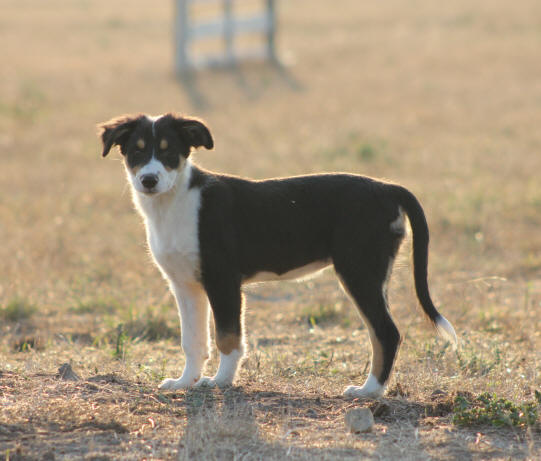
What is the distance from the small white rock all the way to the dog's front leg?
1.24 m

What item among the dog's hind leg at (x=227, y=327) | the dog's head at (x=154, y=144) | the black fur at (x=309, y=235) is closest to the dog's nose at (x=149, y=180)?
the dog's head at (x=154, y=144)

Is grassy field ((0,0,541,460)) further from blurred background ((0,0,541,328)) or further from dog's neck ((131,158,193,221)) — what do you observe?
dog's neck ((131,158,193,221))

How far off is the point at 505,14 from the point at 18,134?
21.1 meters

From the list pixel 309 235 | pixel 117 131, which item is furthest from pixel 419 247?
pixel 117 131

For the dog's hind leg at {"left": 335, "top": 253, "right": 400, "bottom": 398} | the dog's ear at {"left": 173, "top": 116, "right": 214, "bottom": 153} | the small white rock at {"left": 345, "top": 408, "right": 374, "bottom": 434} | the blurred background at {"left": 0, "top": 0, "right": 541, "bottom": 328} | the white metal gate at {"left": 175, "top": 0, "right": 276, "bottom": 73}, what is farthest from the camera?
the white metal gate at {"left": 175, "top": 0, "right": 276, "bottom": 73}

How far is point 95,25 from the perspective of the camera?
107ft

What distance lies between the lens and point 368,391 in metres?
5.05

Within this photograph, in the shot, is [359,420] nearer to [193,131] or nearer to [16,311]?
[193,131]

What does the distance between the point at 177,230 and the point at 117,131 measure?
0.70m

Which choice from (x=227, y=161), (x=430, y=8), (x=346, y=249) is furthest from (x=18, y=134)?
(x=430, y=8)

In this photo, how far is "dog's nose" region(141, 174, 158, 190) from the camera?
15.9 ft

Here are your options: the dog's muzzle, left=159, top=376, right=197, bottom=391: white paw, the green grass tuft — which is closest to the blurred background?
the green grass tuft

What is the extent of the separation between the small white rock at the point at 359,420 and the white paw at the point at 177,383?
48.0 inches

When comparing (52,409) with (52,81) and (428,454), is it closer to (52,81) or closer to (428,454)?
(428,454)
